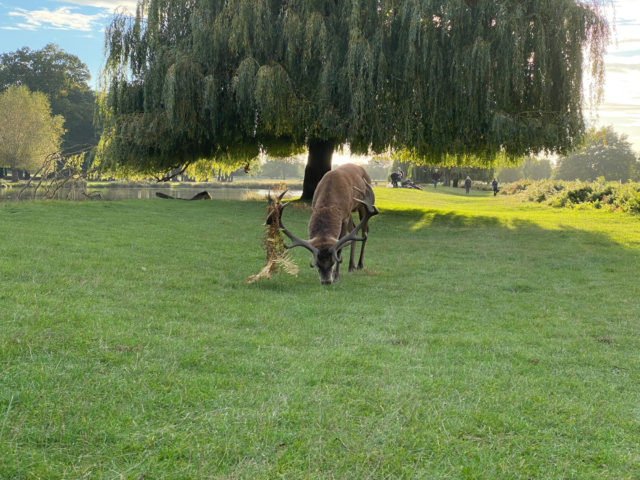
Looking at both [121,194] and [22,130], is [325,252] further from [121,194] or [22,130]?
[22,130]

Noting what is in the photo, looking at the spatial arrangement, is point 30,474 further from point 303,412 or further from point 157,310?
point 157,310

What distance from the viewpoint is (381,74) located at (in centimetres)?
1961

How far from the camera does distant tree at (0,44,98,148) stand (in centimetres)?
6856

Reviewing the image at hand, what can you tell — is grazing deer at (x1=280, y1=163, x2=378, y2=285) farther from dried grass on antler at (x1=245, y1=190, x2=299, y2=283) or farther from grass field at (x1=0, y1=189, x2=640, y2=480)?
grass field at (x1=0, y1=189, x2=640, y2=480)

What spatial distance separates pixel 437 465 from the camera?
3562 millimetres

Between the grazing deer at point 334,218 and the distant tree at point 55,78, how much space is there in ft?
209

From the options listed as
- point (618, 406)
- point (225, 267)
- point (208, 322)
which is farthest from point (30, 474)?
point (225, 267)

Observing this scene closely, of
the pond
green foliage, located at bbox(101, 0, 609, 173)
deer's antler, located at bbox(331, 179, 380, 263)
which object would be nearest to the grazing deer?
deer's antler, located at bbox(331, 179, 380, 263)

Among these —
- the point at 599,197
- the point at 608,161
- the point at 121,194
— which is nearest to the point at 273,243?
the point at 599,197

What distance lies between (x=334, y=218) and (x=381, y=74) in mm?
10955

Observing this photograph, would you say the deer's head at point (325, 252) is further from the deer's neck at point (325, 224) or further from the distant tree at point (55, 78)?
the distant tree at point (55, 78)

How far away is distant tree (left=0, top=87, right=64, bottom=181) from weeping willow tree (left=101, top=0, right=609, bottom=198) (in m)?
33.3

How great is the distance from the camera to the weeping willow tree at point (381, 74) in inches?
760

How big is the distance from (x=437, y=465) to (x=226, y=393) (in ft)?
6.01
